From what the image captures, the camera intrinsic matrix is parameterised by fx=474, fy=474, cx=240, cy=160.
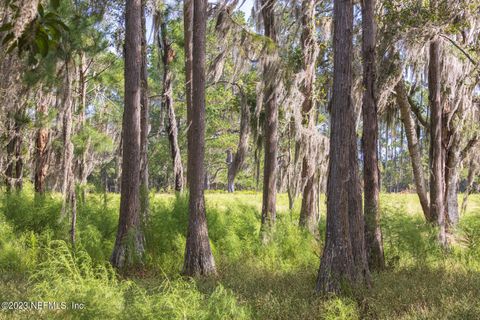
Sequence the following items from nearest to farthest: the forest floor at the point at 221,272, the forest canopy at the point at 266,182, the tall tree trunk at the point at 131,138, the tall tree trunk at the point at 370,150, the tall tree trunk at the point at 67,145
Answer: the forest floor at the point at 221,272
the forest canopy at the point at 266,182
the tall tree trunk at the point at 370,150
the tall tree trunk at the point at 67,145
the tall tree trunk at the point at 131,138

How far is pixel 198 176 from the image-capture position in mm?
10039

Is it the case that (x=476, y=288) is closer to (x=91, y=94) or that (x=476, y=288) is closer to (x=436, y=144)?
(x=436, y=144)

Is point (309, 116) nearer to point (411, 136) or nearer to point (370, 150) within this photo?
point (411, 136)

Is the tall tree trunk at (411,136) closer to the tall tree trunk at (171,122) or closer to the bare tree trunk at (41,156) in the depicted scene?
the tall tree trunk at (171,122)

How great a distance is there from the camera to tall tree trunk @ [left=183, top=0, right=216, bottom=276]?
31.8 feet

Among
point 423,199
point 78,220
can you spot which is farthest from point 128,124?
point 423,199

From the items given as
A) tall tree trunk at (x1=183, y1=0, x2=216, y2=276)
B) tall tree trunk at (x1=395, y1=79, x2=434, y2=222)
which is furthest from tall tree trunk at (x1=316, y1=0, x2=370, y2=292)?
tall tree trunk at (x1=395, y1=79, x2=434, y2=222)

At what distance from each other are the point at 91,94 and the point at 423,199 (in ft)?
36.4

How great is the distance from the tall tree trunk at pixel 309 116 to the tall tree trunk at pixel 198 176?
361cm

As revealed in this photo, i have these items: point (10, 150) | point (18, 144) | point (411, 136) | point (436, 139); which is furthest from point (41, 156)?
point (436, 139)

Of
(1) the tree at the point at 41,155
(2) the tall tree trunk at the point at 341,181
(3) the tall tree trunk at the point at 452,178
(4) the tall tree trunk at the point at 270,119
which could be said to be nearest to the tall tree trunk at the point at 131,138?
(4) the tall tree trunk at the point at 270,119

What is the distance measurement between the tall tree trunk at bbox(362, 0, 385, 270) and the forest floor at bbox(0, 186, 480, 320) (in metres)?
0.55

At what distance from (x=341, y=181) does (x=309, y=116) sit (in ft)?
19.4

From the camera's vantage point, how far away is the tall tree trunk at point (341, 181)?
7.54 m
